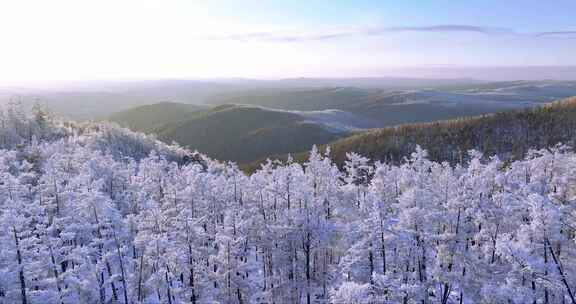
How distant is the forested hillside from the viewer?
151000 millimetres

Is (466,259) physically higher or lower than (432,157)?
higher

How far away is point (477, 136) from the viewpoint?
164 meters

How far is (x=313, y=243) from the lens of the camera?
3762cm

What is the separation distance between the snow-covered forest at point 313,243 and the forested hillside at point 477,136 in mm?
108049

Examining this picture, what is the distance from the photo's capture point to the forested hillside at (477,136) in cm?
15100

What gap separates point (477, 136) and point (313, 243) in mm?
144724

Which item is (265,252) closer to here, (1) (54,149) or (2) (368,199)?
(2) (368,199)

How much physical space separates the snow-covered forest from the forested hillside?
354ft

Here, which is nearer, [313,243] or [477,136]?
[313,243]

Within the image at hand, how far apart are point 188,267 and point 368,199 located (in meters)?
16.2

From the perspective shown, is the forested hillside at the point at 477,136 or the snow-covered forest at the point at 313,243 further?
the forested hillside at the point at 477,136

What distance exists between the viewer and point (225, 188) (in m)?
54.1

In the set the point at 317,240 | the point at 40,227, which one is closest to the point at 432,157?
the point at 317,240

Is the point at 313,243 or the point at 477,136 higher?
the point at 313,243
